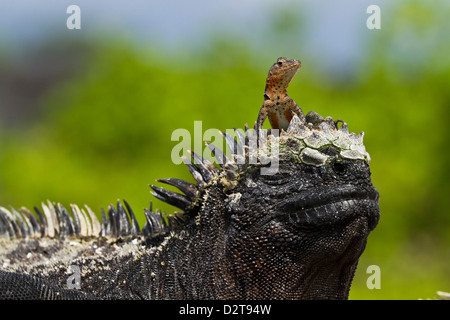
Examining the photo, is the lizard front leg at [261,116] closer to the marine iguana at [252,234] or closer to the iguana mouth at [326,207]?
the marine iguana at [252,234]

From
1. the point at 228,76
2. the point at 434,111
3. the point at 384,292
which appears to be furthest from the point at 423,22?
the point at 384,292

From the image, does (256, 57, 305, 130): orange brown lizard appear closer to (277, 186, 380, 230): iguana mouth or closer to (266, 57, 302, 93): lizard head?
(266, 57, 302, 93): lizard head

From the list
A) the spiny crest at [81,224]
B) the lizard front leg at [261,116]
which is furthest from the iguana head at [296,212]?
the spiny crest at [81,224]

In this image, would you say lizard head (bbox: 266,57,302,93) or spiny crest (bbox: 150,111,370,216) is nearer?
spiny crest (bbox: 150,111,370,216)

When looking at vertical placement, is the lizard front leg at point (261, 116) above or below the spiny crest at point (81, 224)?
above

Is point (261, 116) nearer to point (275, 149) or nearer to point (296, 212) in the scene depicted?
point (275, 149)

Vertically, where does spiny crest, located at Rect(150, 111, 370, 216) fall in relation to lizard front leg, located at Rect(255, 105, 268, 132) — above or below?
below

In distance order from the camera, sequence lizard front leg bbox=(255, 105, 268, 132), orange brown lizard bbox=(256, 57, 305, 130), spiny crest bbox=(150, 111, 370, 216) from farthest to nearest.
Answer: orange brown lizard bbox=(256, 57, 305, 130)
lizard front leg bbox=(255, 105, 268, 132)
spiny crest bbox=(150, 111, 370, 216)

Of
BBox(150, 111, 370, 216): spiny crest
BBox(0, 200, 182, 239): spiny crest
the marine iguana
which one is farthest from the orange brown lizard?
BBox(0, 200, 182, 239): spiny crest
